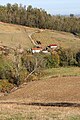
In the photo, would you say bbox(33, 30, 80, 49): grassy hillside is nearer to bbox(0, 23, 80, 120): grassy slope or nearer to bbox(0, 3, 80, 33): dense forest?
bbox(0, 23, 80, 120): grassy slope

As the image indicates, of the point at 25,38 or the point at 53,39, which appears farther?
the point at 53,39

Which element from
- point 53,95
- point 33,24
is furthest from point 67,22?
point 53,95

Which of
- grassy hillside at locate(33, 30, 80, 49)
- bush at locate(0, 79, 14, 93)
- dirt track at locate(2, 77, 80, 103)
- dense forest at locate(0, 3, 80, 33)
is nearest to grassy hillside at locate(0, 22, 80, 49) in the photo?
grassy hillside at locate(33, 30, 80, 49)

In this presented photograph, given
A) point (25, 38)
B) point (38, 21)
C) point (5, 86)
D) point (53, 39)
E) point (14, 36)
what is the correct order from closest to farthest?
point (5, 86) < point (25, 38) < point (14, 36) < point (53, 39) < point (38, 21)

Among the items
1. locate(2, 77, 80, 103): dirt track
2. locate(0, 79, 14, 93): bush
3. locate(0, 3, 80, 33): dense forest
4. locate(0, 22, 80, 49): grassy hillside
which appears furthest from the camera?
locate(0, 3, 80, 33): dense forest

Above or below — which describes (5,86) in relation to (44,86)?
below

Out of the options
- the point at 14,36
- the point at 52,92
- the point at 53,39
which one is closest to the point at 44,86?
the point at 52,92

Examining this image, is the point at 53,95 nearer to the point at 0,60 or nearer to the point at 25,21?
the point at 0,60

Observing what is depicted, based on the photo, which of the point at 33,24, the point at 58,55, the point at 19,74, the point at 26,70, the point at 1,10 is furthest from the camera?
the point at 1,10

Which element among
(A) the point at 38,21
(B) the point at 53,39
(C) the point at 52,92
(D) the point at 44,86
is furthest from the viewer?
(A) the point at 38,21

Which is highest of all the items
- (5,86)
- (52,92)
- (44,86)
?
(52,92)

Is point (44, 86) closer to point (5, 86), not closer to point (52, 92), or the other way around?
point (52, 92)
